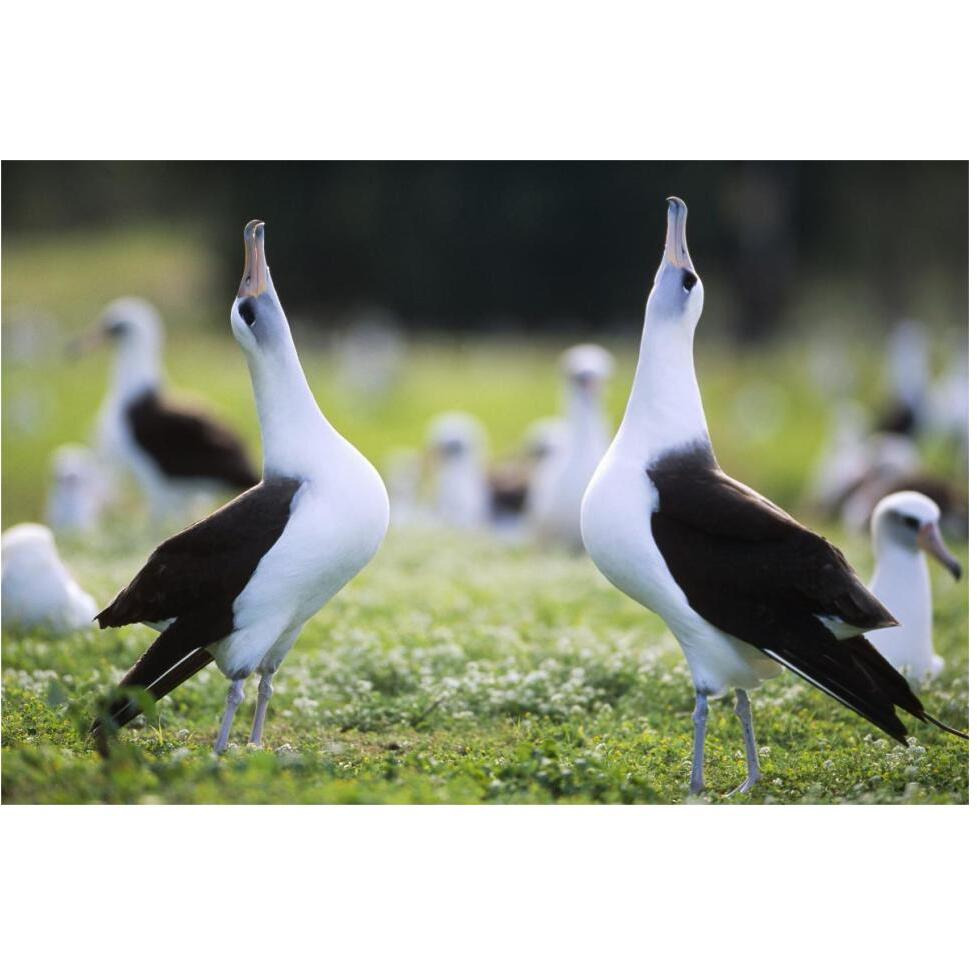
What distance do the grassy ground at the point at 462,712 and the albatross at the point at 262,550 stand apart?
1.45ft

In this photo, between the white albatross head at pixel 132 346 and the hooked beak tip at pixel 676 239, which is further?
the white albatross head at pixel 132 346

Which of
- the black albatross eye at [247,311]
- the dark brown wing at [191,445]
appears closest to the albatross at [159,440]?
the dark brown wing at [191,445]

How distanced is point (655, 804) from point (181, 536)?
2.54 metres

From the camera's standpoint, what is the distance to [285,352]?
667 cm

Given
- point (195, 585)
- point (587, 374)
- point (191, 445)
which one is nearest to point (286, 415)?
point (195, 585)

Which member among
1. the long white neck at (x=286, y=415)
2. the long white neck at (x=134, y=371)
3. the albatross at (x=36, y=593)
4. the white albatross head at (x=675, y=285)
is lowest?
the albatross at (x=36, y=593)

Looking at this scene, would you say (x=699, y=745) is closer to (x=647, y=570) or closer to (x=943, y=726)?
(x=647, y=570)

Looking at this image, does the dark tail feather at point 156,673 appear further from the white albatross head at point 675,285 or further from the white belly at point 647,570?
the white albatross head at point 675,285

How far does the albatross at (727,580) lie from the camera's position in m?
6.15

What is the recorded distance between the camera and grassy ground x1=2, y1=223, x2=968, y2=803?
6203mm

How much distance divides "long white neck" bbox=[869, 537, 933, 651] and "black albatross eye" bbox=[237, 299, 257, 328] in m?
3.95

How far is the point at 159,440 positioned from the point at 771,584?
7887 millimetres

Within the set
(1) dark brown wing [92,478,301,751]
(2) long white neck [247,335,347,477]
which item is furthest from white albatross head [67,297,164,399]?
(1) dark brown wing [92,478,301,751]

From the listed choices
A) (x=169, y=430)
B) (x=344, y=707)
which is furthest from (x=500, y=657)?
(x=169, y=430)
